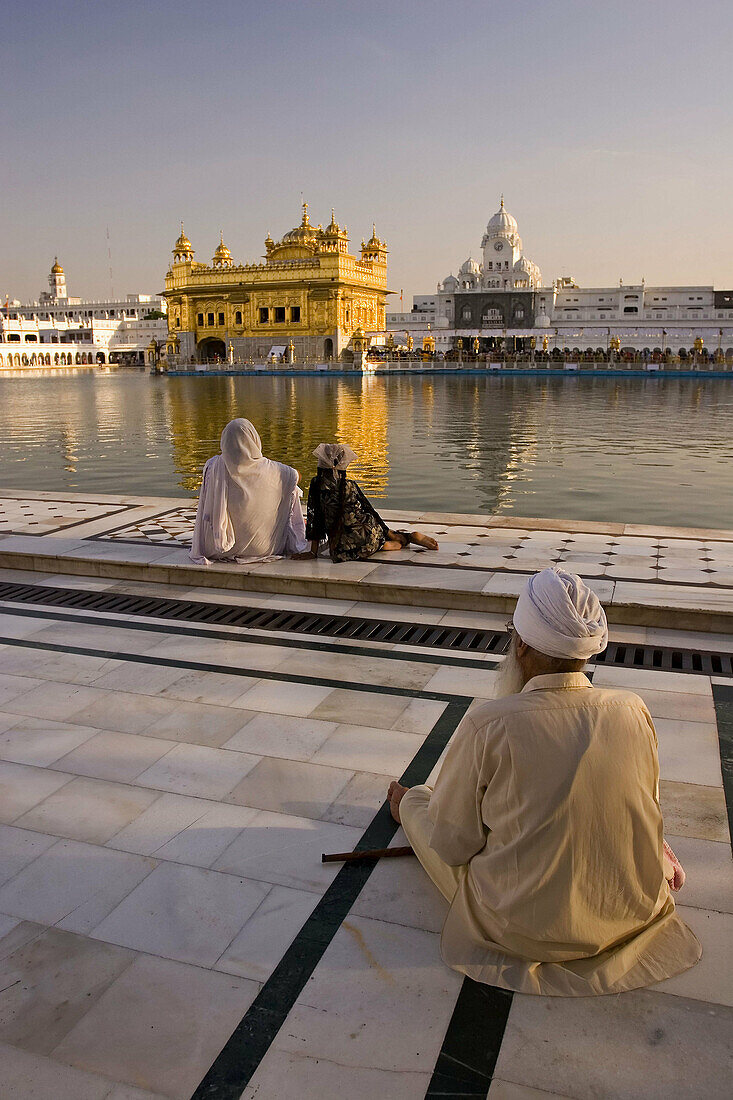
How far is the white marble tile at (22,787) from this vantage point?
261cm

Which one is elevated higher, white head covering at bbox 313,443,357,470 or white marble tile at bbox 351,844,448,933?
white head covering at bbox 313,443,357,470

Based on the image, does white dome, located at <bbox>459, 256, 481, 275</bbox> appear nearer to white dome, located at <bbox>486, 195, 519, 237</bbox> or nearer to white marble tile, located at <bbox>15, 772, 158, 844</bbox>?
white dome, located at <bbox>486, 195, 519, 237</bbox>

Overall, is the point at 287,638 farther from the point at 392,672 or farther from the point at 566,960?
the point at 566,960

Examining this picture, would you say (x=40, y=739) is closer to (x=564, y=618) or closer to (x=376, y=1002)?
(x=376, y=1002)

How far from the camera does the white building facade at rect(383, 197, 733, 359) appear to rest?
60375mm

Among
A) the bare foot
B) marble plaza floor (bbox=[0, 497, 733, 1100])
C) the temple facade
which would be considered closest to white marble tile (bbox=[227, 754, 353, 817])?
marble plaza floor (bbox=[0, 497, 733, 1100])

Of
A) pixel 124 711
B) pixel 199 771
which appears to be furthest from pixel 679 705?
pixel 124 711

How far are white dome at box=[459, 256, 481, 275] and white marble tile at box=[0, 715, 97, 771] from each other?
7176 cm

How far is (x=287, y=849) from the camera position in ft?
7.84

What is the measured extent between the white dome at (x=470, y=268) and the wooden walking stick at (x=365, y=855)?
2852 inches

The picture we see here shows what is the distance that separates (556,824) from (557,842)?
0.14 ft

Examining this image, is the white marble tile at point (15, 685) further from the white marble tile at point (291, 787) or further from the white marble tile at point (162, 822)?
the white marble tile at point (291, 787)

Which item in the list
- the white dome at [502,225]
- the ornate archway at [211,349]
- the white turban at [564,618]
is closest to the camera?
the white turban at [564,618]

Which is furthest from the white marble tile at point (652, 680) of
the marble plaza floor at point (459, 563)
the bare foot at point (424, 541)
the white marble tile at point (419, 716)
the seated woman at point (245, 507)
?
the seated woman at point (245, 507)
